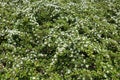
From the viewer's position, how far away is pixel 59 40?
9.71 m

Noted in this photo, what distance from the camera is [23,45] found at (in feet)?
32.6

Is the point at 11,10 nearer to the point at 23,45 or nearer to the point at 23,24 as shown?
the point at 23,24

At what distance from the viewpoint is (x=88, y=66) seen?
8812 mm

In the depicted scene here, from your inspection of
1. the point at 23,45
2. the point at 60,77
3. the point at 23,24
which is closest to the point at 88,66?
the point at 60,77

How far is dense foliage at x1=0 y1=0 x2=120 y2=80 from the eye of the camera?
28.5 ft

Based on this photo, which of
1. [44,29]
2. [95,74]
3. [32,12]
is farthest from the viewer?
[32,12]

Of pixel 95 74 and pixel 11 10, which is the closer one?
pixel 95 74

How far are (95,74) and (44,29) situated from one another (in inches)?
126

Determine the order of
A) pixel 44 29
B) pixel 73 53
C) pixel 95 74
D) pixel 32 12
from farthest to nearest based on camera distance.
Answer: pixel 32 12
pixel 44 29
pixel 73 53
pixel 95 74

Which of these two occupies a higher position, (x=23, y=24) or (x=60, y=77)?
(x=23, y=24)

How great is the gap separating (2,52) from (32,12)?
2.71 metres

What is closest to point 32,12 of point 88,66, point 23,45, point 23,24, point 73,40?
point 23,24

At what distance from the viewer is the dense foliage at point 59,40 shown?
867cm

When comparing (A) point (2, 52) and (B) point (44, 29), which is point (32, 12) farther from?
(A) point (2, 52)
